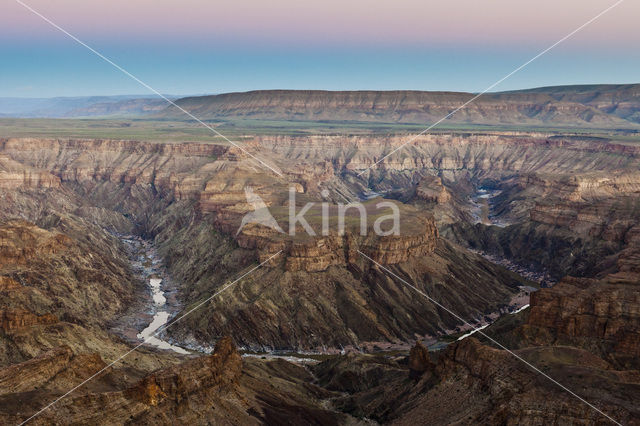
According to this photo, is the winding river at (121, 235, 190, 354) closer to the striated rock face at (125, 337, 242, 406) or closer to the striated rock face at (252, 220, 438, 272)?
the striated rock face at (252, 220, 438, 272)

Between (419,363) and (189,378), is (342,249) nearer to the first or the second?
(419,363)

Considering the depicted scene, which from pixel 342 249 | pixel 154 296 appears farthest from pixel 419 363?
pixel 154 296

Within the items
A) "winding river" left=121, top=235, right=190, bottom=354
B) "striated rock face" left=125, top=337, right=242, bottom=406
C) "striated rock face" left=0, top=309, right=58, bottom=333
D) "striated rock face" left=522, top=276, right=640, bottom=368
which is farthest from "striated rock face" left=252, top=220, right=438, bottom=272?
"striated rock face" left=0, top=309, right=58, bottom=333

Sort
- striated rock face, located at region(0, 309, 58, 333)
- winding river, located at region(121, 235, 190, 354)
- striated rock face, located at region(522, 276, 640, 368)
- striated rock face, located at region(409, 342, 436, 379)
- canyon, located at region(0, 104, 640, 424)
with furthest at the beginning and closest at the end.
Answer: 1. winding river, located at region(121, 235, 190, 354)
2. striated rock face, located at region(522, 276, 640, 368)
3. striated rock face, located at region(0, 309, 58, 333)
4. striated rock face, located at region(409, 342, 436, 379)
5. canyon, located at region(0, 104, 640, 424)

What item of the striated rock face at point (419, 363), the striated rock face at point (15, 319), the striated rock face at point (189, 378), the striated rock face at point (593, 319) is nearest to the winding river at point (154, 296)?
the striated rock face at point (15, 319)

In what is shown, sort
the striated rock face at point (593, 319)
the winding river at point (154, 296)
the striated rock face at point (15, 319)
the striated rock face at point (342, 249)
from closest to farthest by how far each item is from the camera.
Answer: the striated rock face at point (15, 319) < the striated rock face at point (593, 319) < the winding river at point (154, 296) < the striated rock face at point (342, 249)

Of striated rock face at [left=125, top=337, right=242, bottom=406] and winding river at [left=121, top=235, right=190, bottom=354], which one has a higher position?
striated rock face at [left=125, top=337, right=242, bottom=406]

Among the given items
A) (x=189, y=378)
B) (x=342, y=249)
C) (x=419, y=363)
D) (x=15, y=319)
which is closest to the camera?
(x=189, y=378)

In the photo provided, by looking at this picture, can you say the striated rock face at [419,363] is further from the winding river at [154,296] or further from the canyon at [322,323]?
the winding river at [154,296]

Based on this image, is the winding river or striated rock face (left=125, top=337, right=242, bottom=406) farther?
the winding river

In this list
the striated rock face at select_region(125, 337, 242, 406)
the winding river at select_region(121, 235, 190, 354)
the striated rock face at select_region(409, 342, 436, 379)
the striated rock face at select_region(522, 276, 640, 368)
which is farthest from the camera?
the winding river at select_region(121, 235, 190, 354)

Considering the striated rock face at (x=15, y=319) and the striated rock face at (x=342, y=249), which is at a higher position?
the striated rock face at (x=15, y=319)
